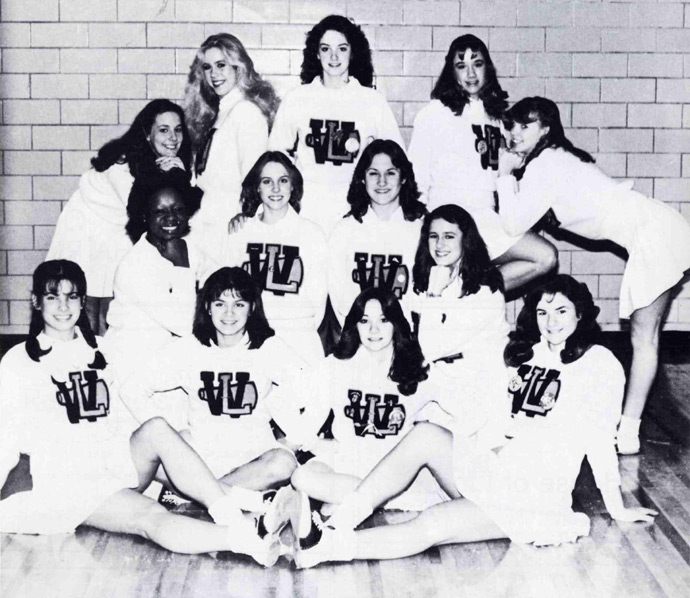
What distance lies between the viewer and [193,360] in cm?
379

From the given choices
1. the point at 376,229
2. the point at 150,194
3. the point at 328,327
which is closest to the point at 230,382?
the point at 376,229

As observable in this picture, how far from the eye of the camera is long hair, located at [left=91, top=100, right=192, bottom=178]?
15.9ft

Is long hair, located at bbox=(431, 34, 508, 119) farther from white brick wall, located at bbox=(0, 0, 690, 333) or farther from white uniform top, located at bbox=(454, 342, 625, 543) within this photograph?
white uniform top, located at bbox=(454, 342, 625, 543)

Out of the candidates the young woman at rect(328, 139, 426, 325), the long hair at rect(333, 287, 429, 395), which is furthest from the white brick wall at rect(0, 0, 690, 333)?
the long hair at rect(333, 287, 429, 395)

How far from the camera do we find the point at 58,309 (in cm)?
372

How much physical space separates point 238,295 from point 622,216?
167 cm

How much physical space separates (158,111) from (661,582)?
2.89 meters

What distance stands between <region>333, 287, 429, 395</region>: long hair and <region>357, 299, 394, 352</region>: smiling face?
0.04 ft

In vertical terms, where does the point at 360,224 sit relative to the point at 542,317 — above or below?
above

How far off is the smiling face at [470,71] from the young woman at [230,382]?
1.56m

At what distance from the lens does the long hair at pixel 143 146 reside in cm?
484

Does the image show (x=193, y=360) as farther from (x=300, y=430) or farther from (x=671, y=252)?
(x=671, y=252)

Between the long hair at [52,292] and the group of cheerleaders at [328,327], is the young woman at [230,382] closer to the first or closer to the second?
the group of cheerleaders at [328,327]

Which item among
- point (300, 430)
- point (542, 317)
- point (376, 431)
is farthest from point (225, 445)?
point (542, 317)
